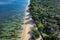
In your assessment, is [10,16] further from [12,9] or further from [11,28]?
[11,28]

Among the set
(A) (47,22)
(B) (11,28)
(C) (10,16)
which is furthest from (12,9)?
(A) (47,22)

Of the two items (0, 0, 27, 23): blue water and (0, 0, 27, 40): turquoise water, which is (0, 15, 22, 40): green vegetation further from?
(0, 0, 27, 23): blue water

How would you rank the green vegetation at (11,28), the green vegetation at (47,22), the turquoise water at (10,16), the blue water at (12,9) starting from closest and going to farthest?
the green vegetation at (47,22) → the green vegetation at (11,28) → the turquoise water at (10,16) → the blue water at (12,9)

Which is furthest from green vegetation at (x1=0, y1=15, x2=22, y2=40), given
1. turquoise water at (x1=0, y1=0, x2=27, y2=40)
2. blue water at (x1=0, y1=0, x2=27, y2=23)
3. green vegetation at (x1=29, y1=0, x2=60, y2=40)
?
green vegetation at (x1=29, y1=0, x2=60, y2=40)

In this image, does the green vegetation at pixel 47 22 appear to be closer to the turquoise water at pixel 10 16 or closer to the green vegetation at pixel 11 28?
the green vegetation at pixel 11 28

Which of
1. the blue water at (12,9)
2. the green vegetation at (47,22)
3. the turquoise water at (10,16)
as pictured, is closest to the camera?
the green vegetation at (47,22)

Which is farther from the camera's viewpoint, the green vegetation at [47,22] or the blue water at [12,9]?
the blue water at [12,9]

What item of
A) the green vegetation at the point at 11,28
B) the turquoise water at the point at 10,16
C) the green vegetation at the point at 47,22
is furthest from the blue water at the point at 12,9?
the green vegetation at the point at 47,22

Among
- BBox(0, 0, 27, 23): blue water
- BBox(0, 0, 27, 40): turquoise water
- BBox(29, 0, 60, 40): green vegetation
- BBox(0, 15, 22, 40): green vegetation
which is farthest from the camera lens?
BBox(0, 0, 27, 23): blue water
